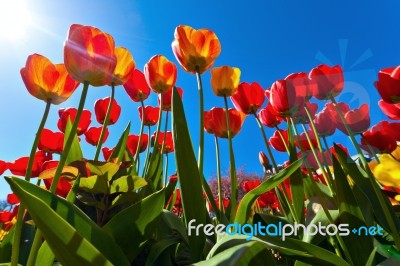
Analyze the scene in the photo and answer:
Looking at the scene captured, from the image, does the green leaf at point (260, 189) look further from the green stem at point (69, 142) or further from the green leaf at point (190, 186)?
the green stem at point (69, 142)

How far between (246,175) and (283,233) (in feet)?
44.0

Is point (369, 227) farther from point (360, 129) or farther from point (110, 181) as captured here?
point (110, 181)

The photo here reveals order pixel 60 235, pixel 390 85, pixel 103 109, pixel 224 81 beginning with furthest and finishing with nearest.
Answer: pixel 103 109
pixel 224 81
pixel 390 85
pixel 60 235

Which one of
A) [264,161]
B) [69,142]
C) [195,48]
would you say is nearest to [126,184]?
[69,142]

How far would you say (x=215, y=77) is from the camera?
132cm

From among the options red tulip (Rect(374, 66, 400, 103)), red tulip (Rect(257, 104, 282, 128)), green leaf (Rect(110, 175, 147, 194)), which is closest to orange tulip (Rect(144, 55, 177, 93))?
red tulip (Rect(257, 104, 282, 128))

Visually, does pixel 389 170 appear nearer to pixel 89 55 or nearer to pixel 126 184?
pixel 126 184

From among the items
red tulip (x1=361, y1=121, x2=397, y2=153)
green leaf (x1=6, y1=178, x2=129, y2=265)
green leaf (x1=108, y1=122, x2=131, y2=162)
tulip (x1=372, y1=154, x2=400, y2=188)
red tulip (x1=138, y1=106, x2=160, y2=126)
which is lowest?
green leaf (x1=6, y1=178, x2=129, y2=265)

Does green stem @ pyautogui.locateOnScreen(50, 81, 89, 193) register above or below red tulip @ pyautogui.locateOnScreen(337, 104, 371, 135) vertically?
below

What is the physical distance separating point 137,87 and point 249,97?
0.42 meters

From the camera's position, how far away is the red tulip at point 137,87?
53.7 inches

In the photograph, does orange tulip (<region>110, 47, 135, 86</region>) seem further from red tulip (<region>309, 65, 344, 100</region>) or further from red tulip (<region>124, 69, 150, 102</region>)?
red tulip (<region>309, 65, 344, 100</region>)

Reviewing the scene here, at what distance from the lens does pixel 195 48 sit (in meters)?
1.11

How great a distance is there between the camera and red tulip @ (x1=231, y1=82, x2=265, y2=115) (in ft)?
4.41
